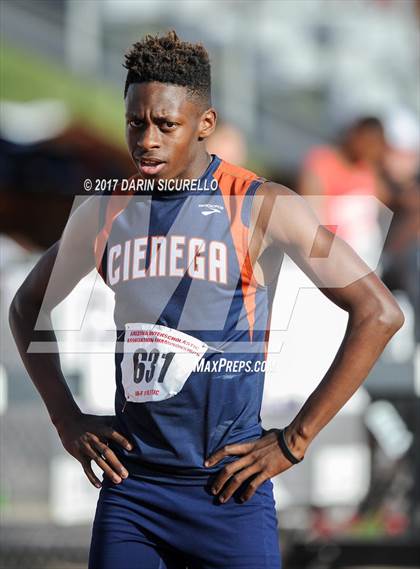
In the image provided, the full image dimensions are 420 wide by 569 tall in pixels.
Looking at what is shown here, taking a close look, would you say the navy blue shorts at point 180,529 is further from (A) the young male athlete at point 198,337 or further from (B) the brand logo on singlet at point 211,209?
(B) the brand logo on singlet at point 211,209

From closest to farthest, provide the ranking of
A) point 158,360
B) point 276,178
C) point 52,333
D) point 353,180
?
point 158,360
point 52,333
point 353,180
point 276,178

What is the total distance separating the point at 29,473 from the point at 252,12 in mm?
6733

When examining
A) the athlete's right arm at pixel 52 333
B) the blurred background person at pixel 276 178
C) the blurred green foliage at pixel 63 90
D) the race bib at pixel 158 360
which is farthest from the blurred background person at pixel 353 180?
the blurred green foliage at pixel 63 90

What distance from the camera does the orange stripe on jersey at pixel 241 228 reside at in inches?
122

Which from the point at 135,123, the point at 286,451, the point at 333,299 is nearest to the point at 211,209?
the point at 135,123

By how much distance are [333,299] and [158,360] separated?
0.51 m

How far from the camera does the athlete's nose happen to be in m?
3.06

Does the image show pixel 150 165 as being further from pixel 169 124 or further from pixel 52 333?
pixel 52 333

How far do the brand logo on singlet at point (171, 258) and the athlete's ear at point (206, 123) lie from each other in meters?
0.30

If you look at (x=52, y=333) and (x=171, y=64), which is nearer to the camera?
(x=171, y=64)

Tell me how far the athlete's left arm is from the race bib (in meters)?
0.24

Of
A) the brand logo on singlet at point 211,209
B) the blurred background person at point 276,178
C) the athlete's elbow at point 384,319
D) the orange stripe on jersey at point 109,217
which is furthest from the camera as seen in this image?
the blurred background person at point 276,178

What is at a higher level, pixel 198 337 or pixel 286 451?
pixel 198 337

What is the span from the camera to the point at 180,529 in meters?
3.10
